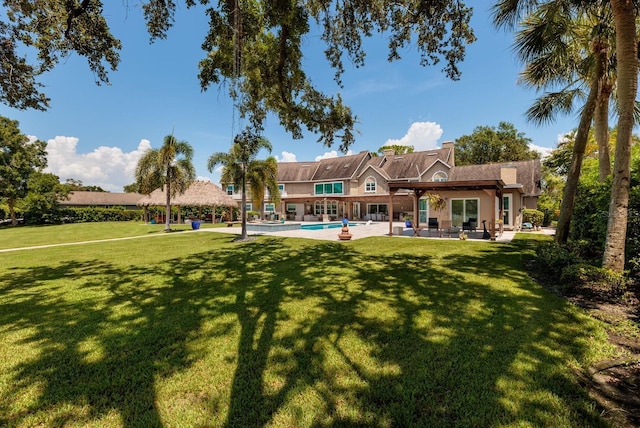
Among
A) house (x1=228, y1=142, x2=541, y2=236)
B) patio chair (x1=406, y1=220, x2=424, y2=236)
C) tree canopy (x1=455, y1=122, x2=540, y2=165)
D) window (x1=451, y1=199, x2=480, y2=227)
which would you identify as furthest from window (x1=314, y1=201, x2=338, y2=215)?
tree canopy (x1=455, y1=122, x2=540, y2=165)

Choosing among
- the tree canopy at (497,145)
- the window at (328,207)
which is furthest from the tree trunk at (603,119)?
the tree canopy at (497,145)

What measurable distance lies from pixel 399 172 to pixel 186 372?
34156 millimetres

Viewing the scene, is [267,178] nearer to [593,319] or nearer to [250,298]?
[250,298]

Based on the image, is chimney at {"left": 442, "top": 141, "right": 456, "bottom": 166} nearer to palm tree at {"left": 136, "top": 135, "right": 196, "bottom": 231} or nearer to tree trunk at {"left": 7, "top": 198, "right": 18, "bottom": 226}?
palm tree at {"left": 136, "top": 135, "right": 196, "bottom": 231}

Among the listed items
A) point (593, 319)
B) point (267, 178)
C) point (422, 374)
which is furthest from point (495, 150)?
point (422, 374)

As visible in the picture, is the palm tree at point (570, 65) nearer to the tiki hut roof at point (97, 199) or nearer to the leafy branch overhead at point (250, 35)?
the leafy branch overhead at point (250, 35)

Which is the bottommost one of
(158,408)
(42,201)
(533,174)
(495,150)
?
(158,408)

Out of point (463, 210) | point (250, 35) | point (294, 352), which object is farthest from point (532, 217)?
point (294, 352)

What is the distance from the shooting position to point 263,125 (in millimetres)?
10094

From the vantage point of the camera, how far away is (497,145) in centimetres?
4466

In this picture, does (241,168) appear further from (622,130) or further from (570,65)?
(622,130)

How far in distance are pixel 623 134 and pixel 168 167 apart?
25.1 metres

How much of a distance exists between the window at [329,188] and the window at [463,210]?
16939 millimetres

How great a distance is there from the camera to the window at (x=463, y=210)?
20058mm
